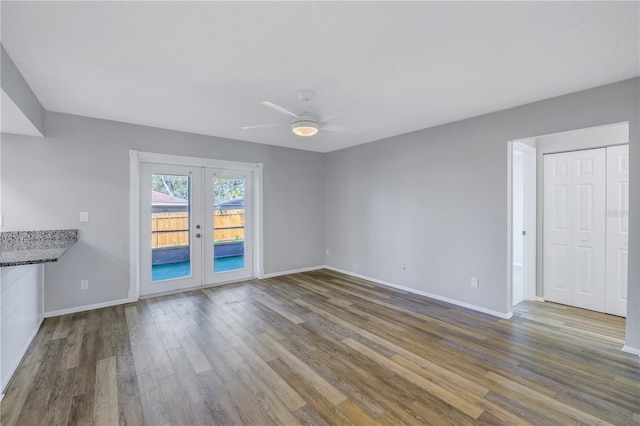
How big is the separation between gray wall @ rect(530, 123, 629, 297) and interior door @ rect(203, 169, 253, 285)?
15.5ft

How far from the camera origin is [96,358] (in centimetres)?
262

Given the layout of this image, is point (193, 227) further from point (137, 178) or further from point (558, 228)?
point (558, 228)

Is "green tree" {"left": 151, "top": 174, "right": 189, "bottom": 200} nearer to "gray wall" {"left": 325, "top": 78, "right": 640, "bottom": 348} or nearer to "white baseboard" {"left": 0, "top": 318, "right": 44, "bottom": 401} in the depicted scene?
"white baseboard" {"left": 0, "top": 318, "right": 44, "bottom": 401}

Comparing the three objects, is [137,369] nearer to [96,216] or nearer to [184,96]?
[96,216]

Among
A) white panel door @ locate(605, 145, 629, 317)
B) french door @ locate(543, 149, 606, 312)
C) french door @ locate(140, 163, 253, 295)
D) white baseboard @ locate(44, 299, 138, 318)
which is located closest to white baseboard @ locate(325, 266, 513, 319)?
french door @ locate(543, 149, 606, 312)

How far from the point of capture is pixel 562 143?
3980mm

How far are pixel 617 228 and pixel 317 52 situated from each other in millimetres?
4275

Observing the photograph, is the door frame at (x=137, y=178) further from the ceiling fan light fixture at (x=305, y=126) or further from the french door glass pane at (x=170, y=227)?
the ceiling fan light fixture at (x=305, y=126)

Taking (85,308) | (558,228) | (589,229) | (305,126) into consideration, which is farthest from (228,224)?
(589,229)

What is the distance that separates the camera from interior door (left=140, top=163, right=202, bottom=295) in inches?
171

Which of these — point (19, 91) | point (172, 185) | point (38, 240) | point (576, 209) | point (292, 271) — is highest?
point (19, 91)

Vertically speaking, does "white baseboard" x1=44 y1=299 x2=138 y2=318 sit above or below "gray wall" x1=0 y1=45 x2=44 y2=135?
below

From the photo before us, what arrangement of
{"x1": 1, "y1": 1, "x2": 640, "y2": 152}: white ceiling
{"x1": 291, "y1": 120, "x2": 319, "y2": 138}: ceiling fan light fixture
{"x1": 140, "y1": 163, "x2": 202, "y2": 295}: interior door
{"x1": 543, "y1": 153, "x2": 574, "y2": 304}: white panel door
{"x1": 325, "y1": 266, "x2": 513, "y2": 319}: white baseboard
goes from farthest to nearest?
{"x1": 140, "y1": 163, "x2": 202, "y2": 295}: interior door < {"x1": 543, "y1": 153, "x2": 574, "y2": 304}: white panel door < {"x1": 325, "y1": 266, "x2": 513, "y2": 319}: white baseboard < {"x1": 291, "y1": 120, "x2": 319, "y2": 138}: ceiling fan light fixture < {"x1": 1, "y1": 1, "x2": 640, "y2": 152}: white ceiling

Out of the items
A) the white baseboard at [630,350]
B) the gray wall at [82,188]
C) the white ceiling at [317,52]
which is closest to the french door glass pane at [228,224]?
the gray wall at [82,188]
